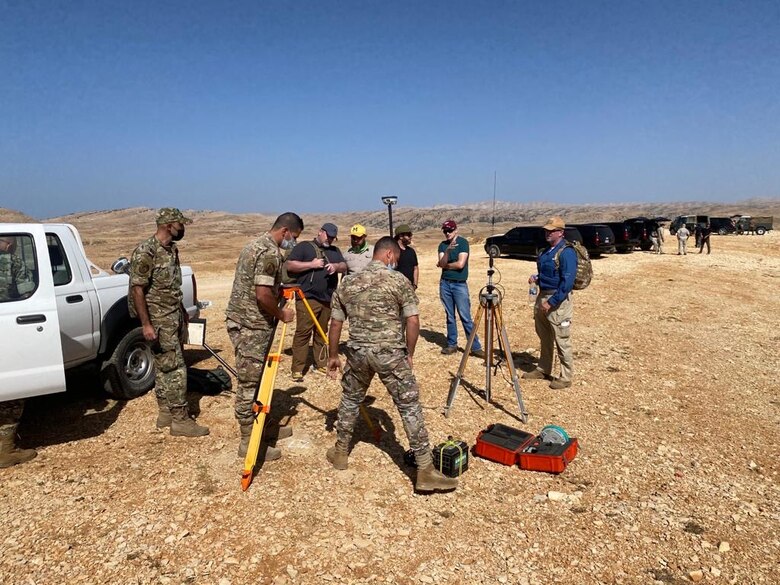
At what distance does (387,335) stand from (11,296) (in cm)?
350

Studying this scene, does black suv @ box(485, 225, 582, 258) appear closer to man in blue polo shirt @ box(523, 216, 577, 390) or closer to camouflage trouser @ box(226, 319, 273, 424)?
man in blue polo shirt @ box(523, 216, 577, 390)

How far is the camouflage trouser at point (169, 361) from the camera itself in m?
4.88

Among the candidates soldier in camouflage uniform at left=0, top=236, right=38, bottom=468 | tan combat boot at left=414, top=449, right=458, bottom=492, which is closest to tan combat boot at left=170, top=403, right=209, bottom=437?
soldier in camouflage uniform at left=0, top=236, right=38, bottom=468

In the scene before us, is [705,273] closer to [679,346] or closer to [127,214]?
[679,346]

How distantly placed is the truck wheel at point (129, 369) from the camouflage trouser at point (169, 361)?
0.77 meters

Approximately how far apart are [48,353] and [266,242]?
2279 mm

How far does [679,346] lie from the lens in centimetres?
826

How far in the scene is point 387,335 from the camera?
12.6 ft

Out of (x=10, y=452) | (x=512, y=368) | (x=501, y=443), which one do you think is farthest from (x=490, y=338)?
(x=10, y=452)

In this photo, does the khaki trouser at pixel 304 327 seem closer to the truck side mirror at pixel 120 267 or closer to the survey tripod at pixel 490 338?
the survey tripod at pixel 490 338

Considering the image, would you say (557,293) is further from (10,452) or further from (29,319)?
(10,452)

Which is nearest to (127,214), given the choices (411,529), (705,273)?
(705,273)

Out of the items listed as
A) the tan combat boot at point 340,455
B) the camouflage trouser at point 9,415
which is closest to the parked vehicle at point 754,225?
the tan combat boot at point 340,455

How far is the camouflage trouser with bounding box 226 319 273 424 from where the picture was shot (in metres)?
4.23
